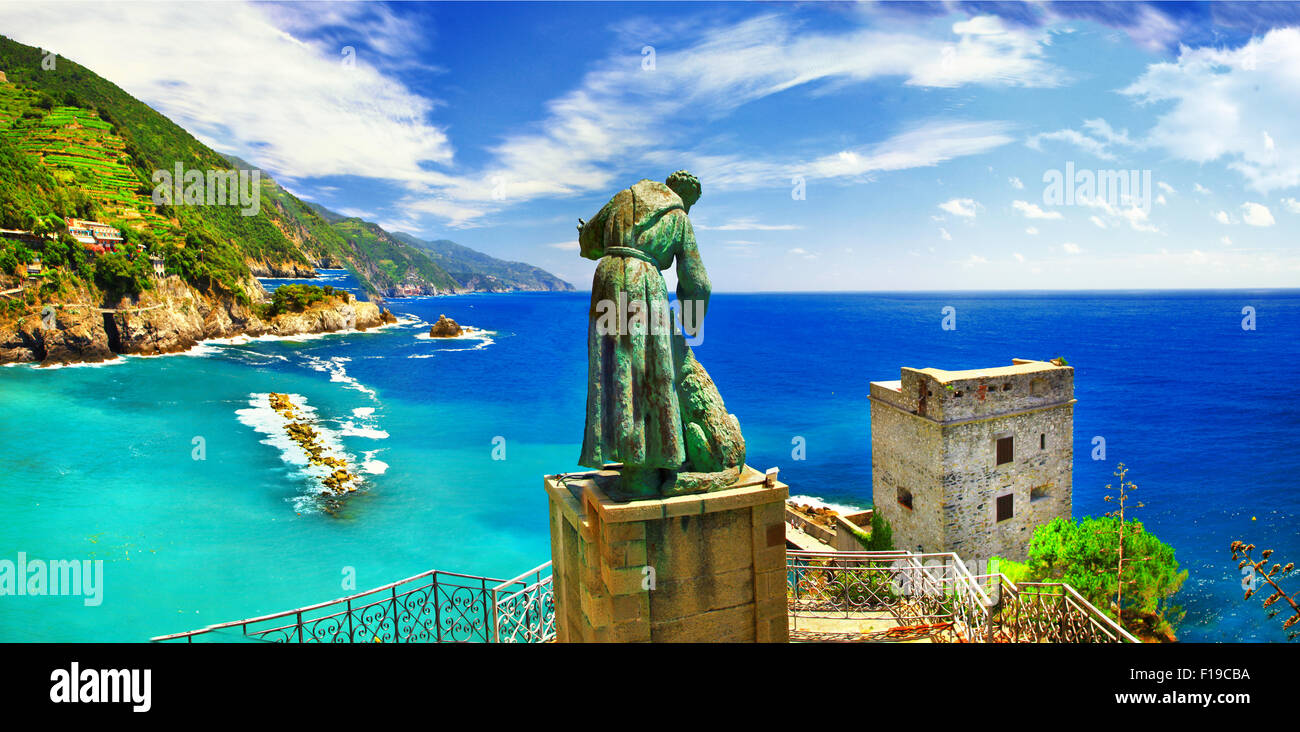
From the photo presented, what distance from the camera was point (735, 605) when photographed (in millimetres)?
5930

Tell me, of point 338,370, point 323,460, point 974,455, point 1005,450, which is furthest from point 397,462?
point 338,370

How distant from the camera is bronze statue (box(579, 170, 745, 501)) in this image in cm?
586

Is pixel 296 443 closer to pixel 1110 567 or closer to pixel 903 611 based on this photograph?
pixel 903 611

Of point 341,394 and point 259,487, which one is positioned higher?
point 341,394

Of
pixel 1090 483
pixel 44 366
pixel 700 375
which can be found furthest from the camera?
pixel 44 366

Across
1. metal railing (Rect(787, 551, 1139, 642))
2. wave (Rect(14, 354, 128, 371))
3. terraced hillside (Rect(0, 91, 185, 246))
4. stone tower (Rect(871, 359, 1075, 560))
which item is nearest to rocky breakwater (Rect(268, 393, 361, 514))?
wave (Rect(14, 354, 128, 371))

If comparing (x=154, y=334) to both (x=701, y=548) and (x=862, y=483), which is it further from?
(x=701, y=548)

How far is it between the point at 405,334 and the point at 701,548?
115 meters

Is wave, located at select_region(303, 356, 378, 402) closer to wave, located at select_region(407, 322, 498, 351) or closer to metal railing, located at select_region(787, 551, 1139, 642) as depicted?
wave, located at select_region(407, 322, 498, 351)

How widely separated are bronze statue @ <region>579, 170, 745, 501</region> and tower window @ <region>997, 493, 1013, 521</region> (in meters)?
23.4

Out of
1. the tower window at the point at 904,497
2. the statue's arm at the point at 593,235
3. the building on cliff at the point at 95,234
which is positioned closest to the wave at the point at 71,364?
the building on cliff at the point at 95,234

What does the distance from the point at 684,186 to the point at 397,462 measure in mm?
38977

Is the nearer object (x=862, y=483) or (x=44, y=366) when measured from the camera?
(x=862, y=483)
